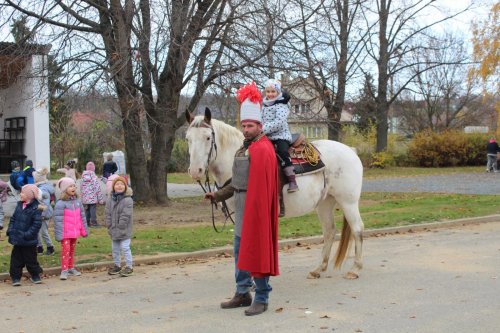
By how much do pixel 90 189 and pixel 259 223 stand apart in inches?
368

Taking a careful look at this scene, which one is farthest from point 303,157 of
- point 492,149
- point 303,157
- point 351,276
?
point 492,149

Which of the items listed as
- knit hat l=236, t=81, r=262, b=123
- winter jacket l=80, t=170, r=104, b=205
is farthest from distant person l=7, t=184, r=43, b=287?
winter jacket l=80, t=170, r=104, b=205

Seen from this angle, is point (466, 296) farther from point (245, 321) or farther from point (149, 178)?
point (149, 178)

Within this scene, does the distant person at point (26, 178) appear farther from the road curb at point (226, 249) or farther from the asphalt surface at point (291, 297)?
the asphalt surface at point (291, 297)

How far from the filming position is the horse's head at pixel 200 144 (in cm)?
690

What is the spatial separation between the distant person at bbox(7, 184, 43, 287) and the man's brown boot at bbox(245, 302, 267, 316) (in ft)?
11.4

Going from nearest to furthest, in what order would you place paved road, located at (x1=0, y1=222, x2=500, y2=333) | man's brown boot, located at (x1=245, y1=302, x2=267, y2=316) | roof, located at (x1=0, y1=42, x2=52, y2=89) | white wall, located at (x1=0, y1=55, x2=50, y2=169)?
paved road, located at (x1=0, y1=222, x2=500, y2=333) < man's brown boot, located at (x1=245, y1=302, x2=267, y2=316) < roof, located at (x1=0, y1=42, x2=52, y2=89) < white wall, located at (x1=0, y1=55, x2=50, y2=169)

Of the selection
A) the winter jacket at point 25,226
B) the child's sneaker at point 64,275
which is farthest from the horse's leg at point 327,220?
the winter jacket at point 25,226

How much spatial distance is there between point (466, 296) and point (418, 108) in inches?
2240

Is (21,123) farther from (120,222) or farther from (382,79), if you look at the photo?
(382,79)

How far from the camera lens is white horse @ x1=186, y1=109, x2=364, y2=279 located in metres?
7.00

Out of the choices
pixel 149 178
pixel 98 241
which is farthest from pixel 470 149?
Answer: pixel 98 241

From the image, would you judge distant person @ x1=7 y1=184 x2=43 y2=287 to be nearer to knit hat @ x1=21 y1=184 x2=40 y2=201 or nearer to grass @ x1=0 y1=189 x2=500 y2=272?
knit hat @ x1=21 y1=184 x2=40 y2=201

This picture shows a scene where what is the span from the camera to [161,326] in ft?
19.4
